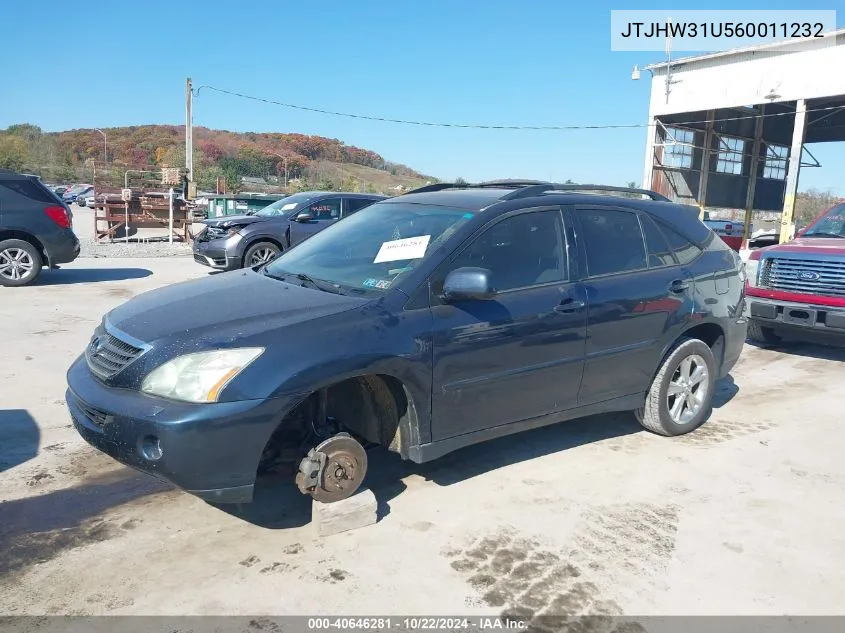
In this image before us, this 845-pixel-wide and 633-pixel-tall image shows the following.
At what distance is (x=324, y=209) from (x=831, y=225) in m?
8.44

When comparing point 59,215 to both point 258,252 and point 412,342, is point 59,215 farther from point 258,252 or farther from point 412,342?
point 412,342

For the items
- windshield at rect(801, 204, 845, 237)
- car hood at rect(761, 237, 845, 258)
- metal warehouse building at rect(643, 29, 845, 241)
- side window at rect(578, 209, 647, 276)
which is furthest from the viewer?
metal warehouse building at rect(643, 29, 845, 241)

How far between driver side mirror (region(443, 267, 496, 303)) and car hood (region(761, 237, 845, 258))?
17.6 ft

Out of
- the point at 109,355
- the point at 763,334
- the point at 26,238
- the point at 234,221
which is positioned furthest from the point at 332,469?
the point at 234,221

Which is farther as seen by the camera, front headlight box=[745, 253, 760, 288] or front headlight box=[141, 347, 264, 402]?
front headlight box=[745, 253, 760, 288]

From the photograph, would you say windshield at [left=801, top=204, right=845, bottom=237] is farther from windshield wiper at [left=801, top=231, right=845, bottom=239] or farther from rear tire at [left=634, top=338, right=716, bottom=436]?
rear tire at [left=634, top=338, right=716, bottom=436]

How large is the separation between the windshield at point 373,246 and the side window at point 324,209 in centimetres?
836

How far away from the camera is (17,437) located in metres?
4.63

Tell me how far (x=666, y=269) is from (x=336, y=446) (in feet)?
9.05

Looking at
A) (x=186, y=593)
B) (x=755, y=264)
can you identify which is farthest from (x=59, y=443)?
(x=755, y=264)

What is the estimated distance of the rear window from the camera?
34.2ft

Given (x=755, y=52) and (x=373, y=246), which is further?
(x=755, y=52)

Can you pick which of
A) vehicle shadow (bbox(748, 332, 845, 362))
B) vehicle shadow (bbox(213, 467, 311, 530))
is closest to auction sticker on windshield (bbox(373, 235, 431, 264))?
vehicle shadow (bbox(213, 467, 311, 530))

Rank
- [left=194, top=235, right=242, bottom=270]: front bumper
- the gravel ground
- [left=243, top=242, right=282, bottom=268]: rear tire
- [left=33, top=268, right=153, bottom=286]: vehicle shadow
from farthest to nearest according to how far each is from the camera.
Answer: the gravel ground → [left=243, top=242, right=282, bottom=268]: rear tire → [left=194, top=235, right=242, bottom=270]: front bumper → [left=33, top=268, right=153, bottom=286]: vehicle shadow
